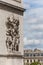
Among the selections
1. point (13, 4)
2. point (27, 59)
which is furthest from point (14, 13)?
point (27, 59)

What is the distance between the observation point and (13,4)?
9.08 m

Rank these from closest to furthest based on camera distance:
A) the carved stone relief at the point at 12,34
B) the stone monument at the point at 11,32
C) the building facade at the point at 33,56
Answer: the stone monument at the point at 11,32 → the carved stone relief at the point at 12,34 → the building facade at the point at 33,56

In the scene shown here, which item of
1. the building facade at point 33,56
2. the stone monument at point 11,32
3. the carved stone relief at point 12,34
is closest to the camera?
the stone monument at point 11,32

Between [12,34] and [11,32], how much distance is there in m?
0.07

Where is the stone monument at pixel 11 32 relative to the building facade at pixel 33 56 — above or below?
above

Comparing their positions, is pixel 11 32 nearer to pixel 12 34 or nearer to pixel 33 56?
pixel 12 34

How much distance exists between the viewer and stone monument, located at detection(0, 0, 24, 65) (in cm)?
864

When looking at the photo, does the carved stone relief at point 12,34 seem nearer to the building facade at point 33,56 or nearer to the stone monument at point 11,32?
the stone monument at point 11,32

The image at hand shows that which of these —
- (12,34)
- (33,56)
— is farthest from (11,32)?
(33,56)

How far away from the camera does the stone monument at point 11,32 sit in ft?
28.3

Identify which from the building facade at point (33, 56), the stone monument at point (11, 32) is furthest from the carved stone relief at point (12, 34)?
the building facade at point (33, 56)

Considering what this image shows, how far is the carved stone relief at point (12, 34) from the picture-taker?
8.84 meters

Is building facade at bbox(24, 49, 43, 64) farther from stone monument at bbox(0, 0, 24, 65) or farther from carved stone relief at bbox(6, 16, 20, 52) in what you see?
carved stone relief at bbox(6, 16, 20, 52)

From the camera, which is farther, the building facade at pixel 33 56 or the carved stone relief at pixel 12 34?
the building facade at pixel 33 56
